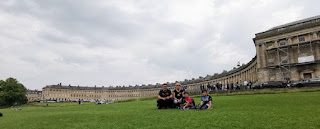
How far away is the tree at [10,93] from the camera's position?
72438mm

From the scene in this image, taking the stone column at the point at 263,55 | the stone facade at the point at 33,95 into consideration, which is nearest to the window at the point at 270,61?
the stone column at the point at 263,55

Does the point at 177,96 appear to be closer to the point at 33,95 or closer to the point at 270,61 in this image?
the point at 270,61

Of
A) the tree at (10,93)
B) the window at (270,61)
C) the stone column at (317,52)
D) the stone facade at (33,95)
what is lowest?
the stone facade at (33,95)

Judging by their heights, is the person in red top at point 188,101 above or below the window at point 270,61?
below

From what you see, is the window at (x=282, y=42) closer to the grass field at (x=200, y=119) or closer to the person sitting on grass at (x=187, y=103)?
the grass field at (x=200, y=119)

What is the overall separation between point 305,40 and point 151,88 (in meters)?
128

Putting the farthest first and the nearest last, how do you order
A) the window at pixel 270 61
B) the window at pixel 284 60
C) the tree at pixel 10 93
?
the tree at pixel 10 93
the window at pixel 270 61
the window at pixel 284 60

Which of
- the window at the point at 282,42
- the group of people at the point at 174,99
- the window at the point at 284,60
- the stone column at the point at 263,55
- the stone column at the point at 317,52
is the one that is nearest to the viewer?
the group of people at the point at 174,99

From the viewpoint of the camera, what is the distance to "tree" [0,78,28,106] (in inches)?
2852

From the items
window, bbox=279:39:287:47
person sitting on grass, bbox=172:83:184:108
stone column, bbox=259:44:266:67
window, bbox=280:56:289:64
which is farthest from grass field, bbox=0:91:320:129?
window, bbox=279:39:287:47

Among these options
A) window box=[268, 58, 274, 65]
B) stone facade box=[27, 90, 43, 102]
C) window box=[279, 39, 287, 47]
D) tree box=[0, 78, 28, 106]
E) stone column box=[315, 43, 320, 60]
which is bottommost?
stone facade box=[27, 90, 43, 102]

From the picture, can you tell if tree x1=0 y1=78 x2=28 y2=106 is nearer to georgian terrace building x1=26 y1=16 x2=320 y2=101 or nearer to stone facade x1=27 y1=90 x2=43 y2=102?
georgian terrace building x1=26 y1=16 x2=320 y2=101

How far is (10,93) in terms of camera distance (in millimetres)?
73312

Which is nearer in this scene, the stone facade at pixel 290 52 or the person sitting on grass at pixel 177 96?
the person sitting on grass at pixel 177 96
